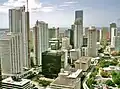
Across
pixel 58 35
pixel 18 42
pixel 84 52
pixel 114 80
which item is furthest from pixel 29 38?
pixel 114 80

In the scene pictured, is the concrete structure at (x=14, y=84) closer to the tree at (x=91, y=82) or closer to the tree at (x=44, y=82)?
the tree at (x=44, y=82)

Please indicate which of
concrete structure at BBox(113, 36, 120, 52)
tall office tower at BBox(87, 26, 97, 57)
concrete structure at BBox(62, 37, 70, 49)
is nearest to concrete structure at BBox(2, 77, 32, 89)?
concrete structure at BBox(62, 37, 70, 49)

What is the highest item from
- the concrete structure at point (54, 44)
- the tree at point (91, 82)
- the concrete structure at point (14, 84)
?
the concrete structure at point (54, 44)

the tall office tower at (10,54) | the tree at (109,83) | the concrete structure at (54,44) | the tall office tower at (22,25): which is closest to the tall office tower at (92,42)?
the concrete structure at (54,44)

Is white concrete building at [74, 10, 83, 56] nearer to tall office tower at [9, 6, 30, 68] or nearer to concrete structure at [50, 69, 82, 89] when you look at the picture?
tall office tower at [9, 6, 30, 68]

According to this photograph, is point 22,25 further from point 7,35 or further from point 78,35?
point 78,35

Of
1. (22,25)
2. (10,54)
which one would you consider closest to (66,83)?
(10,54)
